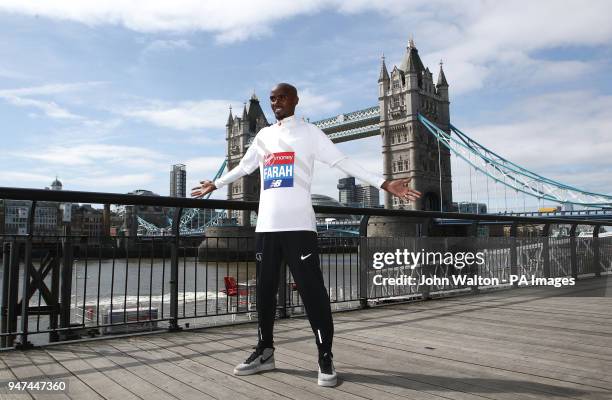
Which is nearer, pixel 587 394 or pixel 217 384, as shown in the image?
pixel 587 394

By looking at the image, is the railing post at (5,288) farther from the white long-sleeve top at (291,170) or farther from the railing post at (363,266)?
the railing post at (363,266)

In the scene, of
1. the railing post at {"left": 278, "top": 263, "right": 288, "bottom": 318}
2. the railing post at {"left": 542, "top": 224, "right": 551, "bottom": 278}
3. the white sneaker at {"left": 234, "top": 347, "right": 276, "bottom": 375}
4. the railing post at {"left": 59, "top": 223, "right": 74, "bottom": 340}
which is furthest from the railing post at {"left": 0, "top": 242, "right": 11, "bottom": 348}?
the railing post at {"left": 542, "top": 224, "right": 551, "bottom": 278}

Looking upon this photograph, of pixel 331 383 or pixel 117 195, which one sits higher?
pixel 117 195

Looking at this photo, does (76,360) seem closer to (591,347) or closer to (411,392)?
(411,392)

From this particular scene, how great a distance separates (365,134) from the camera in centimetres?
7506

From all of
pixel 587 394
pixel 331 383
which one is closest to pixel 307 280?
pixel 331 383

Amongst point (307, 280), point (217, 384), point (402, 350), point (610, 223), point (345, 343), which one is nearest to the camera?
point (217, 384)

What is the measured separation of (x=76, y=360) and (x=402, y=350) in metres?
1.97

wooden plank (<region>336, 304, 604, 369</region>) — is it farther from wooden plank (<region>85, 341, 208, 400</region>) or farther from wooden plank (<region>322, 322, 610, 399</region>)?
wooden plank (<region>85, 341, 208, 400</region>)

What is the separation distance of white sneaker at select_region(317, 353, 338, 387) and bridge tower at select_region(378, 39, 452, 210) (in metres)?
62.3

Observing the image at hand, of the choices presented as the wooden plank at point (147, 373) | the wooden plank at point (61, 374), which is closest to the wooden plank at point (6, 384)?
the wooden plank at point (61, 374)

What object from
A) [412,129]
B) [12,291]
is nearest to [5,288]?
[12,291]

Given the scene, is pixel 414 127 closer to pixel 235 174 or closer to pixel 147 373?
pixel 235 174

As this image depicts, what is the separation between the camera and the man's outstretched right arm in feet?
9.73
